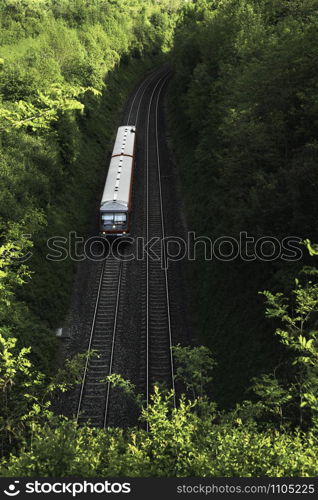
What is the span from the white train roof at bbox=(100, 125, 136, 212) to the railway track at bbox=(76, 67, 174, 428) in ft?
12.4

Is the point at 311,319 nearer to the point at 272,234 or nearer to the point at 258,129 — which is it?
the point at 272,234

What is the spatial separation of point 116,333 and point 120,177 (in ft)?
46.2

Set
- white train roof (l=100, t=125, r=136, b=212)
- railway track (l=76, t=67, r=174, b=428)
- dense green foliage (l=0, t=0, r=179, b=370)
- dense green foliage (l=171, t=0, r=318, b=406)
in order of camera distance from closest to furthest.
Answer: dense green foliage (l=171, t=0, r=318, b=406)
railway track (l=76, t=67, r=174, b=428)
dense green foliage (l=0, t=0, r=179, b=370)
white train roof (l=100, t=125, r=136, b=212)

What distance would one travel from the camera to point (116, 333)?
21.5m

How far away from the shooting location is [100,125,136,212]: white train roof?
27344 mm

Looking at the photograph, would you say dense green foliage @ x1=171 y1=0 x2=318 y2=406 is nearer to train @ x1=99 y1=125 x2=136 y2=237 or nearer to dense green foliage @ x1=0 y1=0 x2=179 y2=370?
train @ x1=99 y1=125 x2=136 y2=237

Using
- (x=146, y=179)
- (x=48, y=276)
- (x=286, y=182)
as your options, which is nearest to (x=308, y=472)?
(x=286, y=182)

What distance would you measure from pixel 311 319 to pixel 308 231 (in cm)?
390

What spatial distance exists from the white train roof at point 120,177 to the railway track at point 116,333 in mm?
3782
